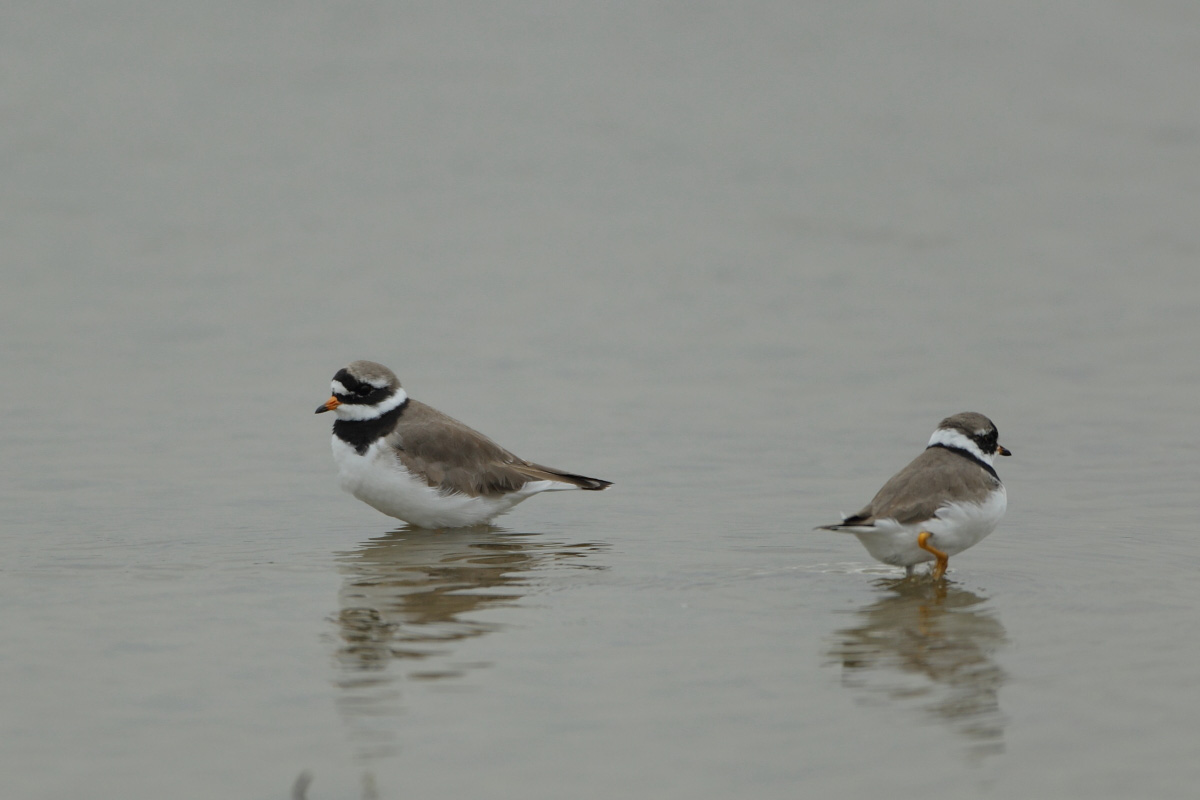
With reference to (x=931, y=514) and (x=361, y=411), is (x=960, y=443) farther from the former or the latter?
(x=361, y=411)

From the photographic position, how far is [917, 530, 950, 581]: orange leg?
887 cm

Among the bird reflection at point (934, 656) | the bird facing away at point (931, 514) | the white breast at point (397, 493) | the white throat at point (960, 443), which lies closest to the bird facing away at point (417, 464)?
the white breast at point (397, 493)

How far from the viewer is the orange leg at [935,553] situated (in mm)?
8867

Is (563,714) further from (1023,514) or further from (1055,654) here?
(1023,514)

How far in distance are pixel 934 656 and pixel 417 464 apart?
4564mm

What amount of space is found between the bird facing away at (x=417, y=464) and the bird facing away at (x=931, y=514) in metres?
2.71

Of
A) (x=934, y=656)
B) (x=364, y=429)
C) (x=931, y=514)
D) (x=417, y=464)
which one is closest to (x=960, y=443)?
(x=931, y=514)

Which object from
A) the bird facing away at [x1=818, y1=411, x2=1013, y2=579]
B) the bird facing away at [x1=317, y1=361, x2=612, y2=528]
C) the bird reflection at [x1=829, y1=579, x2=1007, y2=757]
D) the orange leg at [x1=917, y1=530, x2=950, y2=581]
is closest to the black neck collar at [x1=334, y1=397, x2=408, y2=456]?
the bird facing away at [x1=317, y1=361, x2=612, y2=528]

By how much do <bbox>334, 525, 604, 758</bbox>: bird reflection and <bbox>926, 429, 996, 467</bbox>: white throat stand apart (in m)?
2.50

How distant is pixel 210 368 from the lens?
15.6m

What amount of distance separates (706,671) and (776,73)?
A: 717 inches

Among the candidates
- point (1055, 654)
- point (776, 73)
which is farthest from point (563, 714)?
point (776, 73)

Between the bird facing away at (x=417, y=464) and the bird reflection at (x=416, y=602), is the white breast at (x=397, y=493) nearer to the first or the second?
the bird facing away at (x=417, y=464)

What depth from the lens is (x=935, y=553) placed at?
29.5 feet
